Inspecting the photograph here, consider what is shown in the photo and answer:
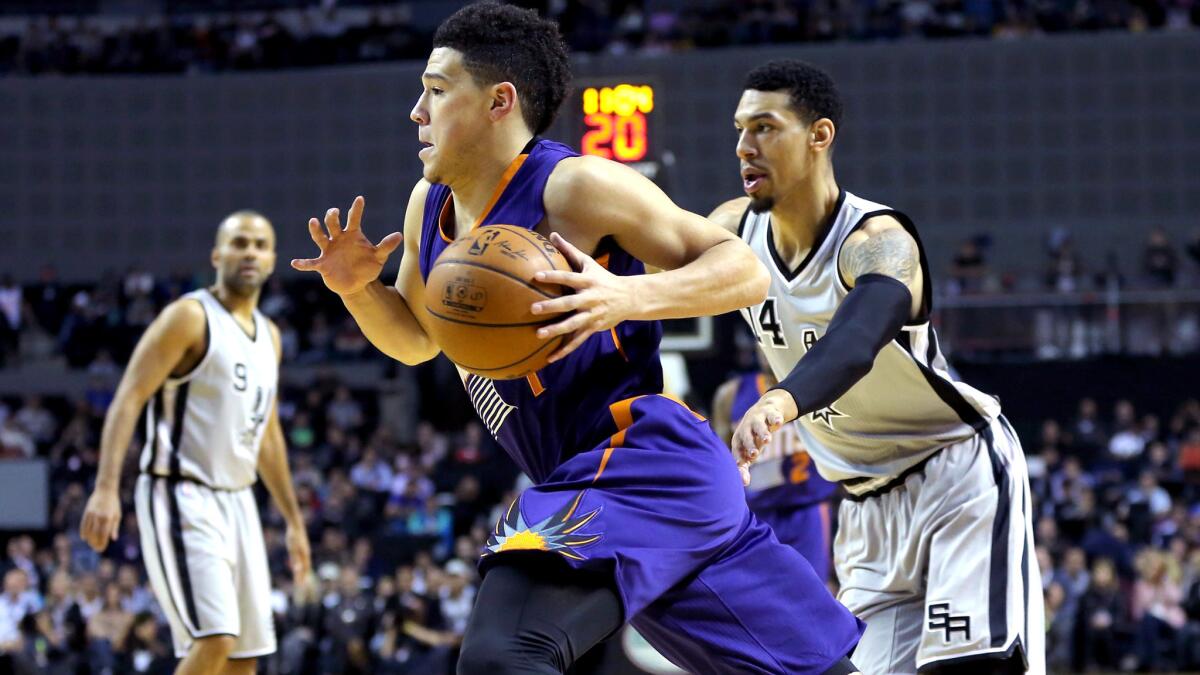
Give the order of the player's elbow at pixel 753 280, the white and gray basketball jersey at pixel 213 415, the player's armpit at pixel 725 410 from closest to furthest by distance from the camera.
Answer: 1. the player's elbow at pixel 753 280
2. the white and gray basketball jersey at pixel 213 415
3. the player's armpit at pixel 725 410

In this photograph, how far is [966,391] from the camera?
3.94 meters

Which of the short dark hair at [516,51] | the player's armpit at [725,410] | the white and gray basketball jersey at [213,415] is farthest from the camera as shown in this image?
the player's armpit at [725,410]

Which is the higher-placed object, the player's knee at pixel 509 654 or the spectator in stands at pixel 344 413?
the player's knee at pixel 509 654

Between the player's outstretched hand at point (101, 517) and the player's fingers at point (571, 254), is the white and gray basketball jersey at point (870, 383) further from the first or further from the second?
the player's outstretched hand at point (101, 517)

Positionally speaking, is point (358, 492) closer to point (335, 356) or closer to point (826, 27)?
point (335, 356)

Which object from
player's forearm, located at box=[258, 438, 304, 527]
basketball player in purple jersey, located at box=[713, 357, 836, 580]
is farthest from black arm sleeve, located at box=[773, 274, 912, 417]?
player's forearm, located at box=[258, 438, 304, 527]

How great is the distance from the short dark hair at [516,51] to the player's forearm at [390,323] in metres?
0.57

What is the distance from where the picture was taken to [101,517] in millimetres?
5539

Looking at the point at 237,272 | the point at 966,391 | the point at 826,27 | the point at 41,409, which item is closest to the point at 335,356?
the point at 41,409

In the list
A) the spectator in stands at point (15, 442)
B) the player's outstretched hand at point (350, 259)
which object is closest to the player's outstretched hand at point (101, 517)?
the player's outstretched hand at point (350, 259)

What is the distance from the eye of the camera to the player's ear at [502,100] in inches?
127

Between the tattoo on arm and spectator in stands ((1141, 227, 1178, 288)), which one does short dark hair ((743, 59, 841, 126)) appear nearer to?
the tattoo on arm

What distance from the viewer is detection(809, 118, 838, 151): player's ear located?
13.6ft

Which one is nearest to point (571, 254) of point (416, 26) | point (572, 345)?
point (572, 345)
